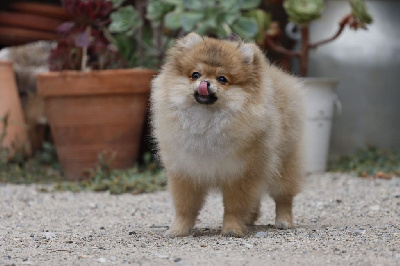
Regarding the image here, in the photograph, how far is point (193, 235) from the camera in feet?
11.7

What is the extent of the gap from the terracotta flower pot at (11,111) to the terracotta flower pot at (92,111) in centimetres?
52

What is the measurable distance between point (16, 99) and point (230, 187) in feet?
12.2

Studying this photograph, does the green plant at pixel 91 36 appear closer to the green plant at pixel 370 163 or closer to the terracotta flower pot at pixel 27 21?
the terracotta flower pot at pixel 27 21

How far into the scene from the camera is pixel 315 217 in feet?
14.0

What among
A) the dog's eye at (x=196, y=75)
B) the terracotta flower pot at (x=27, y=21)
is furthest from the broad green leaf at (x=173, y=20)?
the dog's eye at (x=196, y=75)

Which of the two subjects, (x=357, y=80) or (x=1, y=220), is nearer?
(x=1, y=220)

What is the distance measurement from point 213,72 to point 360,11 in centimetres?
307

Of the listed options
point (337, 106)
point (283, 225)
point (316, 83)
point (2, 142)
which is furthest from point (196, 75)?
point (337, 106)

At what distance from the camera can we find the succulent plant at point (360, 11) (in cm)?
583

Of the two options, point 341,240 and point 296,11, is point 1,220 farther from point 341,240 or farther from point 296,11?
point 296,11

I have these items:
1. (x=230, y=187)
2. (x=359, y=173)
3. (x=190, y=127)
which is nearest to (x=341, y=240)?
(x=230, y=187)

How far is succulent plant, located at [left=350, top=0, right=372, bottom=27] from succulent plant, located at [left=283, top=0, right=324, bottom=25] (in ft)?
1.00

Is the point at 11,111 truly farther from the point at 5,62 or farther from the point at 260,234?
the point at 260,234

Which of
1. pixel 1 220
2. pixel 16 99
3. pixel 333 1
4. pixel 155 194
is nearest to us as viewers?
pixel 1 220
